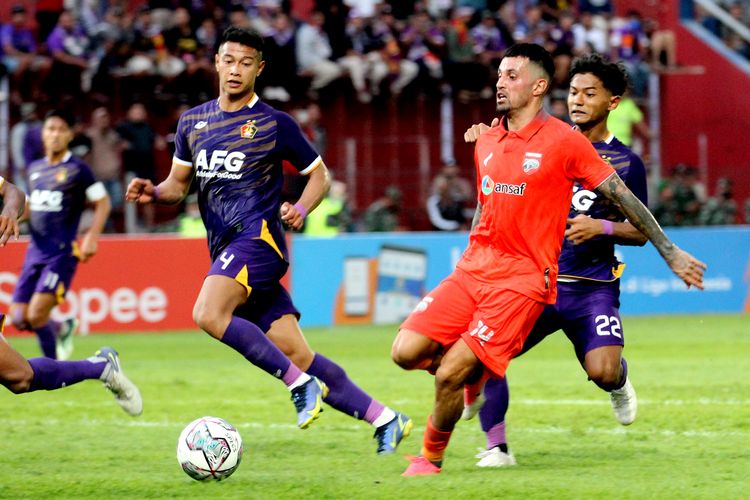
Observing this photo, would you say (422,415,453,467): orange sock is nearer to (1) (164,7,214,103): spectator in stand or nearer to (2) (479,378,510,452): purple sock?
(2) (479,378,510,452): purple sock

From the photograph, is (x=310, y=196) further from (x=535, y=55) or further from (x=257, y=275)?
(x=535, y=55)

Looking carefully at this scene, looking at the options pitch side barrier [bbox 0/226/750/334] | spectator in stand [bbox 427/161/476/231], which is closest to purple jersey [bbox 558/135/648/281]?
pitch side barrier [bbox 0/226/750/334]

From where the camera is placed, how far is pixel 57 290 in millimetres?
12969

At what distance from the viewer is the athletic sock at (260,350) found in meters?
7.58

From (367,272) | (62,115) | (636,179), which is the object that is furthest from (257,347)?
(367,272)

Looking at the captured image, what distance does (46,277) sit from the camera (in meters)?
12.9

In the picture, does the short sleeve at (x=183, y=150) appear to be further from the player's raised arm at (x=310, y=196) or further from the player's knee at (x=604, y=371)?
the player's knee at (x=604, y=371)

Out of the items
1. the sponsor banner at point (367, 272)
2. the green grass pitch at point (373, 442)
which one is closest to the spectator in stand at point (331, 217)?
the sponsor banner at point (367, 272)

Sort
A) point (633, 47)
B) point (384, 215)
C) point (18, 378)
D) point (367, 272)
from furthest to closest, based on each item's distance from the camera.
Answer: point (633, 47)
point (384, 215)
point (367, 272)
point (18, 378)

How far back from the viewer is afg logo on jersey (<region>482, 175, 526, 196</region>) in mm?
7117

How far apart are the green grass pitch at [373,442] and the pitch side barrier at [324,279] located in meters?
2.88

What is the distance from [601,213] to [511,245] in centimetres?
127

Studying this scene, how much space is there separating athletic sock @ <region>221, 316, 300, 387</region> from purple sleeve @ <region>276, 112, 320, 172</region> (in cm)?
117

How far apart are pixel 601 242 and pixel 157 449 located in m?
3.11
